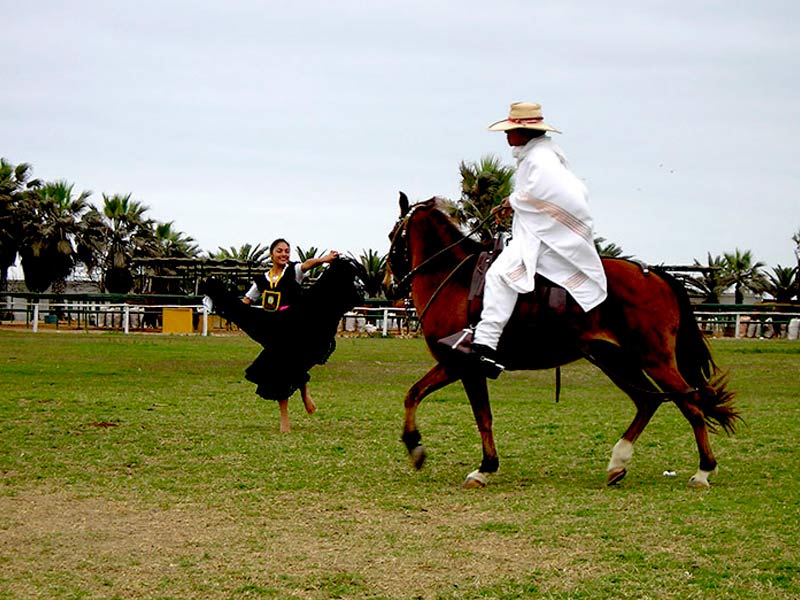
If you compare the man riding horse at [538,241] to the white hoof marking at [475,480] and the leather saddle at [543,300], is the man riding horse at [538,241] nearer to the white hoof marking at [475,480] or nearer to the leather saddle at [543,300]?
the leather saddle at [543,300]

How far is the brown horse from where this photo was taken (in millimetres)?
9594

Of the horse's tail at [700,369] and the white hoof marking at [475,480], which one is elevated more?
the horse's tail at [700,369]

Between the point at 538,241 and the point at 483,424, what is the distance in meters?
1.68

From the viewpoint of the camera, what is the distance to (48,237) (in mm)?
53406

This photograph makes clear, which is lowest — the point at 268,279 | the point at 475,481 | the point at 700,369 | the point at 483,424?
the point at 475,481

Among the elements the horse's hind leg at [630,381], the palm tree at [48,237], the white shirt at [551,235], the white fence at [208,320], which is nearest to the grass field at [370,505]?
the horse's hind leg at [630,381]

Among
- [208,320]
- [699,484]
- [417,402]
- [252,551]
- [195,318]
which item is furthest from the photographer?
[195,318]

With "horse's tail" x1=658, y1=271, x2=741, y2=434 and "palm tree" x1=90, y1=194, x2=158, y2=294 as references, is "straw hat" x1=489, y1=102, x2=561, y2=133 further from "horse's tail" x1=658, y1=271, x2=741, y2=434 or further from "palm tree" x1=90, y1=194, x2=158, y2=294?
"palm tree" x1=90, y1=194, x2=158, y2=294

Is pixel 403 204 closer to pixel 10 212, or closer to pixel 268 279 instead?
pixel 268 279

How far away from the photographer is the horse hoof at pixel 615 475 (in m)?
9.59

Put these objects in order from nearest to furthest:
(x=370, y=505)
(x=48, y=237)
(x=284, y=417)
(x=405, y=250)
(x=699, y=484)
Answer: (x=370, y=505)
(x=699, y=484)
(x=405, y=250)
(x=284, y=417)
(x=48, y=237)

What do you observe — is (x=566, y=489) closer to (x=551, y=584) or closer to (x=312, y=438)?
(x=551, y=584)

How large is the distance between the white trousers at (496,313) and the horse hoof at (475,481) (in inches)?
43.3

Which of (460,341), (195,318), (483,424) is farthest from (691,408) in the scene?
(195,318)
